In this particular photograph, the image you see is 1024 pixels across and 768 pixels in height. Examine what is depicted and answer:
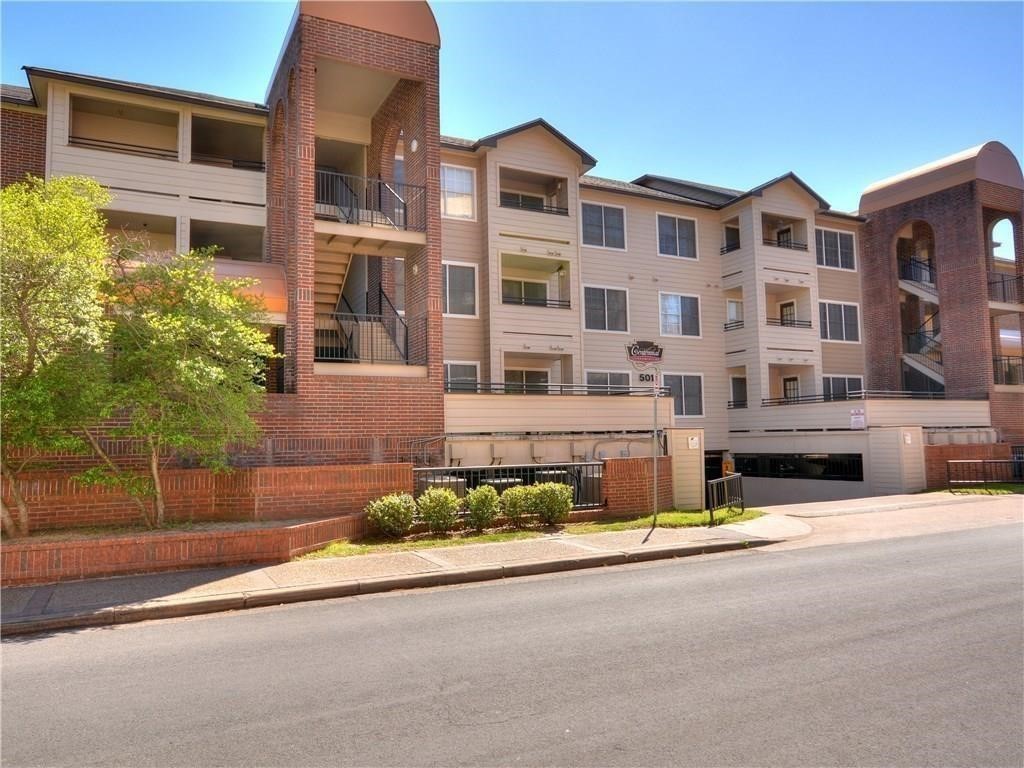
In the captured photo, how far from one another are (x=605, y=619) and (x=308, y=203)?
12.0 metres

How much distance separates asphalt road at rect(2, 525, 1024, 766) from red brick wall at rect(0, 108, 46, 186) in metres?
16.4

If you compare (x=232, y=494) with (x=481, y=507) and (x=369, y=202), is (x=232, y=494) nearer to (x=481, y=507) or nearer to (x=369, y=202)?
(x=481, y=507)

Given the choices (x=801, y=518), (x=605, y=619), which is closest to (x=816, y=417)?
(x=801, y=518)

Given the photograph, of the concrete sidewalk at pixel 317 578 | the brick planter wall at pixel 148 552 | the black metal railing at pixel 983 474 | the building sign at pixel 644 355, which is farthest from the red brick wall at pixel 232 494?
the black metal railing at pixel 983 474

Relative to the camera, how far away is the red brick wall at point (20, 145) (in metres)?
18.8

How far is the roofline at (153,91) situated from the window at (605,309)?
13126 millimetres

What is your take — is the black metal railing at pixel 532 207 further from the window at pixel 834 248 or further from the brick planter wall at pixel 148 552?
the brick planter wall at pixel 148 552

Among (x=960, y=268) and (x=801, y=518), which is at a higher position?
(x=960, y=268)

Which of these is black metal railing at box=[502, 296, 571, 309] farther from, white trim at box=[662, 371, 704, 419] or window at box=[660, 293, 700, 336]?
white trim at box=[662, 371, 704, 419]

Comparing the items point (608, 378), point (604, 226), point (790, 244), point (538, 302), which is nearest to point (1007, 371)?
point (790, 244)

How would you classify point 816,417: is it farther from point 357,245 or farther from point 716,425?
point 357,245

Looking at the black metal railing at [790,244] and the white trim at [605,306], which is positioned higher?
the black metal railing at [790,244]

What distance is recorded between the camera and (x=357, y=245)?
58.9 feet

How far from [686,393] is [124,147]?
70.4 feet
